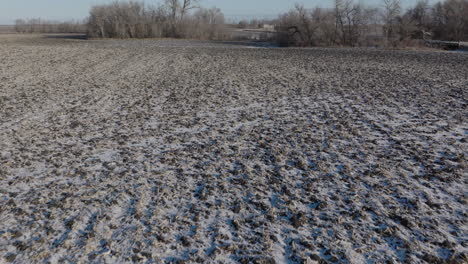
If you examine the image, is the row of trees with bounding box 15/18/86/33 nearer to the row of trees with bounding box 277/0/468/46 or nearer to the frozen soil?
the row of trees with bounding box 277/0/468/46

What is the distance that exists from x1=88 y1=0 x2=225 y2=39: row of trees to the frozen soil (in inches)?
1273

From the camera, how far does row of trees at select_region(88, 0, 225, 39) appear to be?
38938 mm

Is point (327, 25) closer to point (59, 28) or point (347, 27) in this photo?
point (347, 27)

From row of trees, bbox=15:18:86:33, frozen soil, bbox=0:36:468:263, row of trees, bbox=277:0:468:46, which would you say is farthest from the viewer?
row of trees, bbox=15:18:86:33

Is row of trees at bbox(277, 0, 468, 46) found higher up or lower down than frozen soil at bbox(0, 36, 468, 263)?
higher up

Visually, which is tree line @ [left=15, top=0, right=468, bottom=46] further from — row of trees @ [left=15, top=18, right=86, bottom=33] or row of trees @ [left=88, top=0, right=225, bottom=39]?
row of trees @ [left=15, top=18, right=86, bottom=33]

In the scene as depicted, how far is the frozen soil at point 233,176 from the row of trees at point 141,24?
32321 millimetres

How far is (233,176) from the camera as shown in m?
4.37

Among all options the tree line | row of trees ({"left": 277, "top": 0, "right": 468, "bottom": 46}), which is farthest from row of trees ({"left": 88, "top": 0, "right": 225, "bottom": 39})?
row of trees ({"left": 277, "top": 0, "right": 468, "bottom": 46})

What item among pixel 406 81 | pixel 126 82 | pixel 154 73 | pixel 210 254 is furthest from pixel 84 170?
pixel 406 81

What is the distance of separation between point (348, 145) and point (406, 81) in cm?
646

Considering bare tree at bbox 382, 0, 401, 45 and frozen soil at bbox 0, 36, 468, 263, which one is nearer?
frozen soil at bbox 0, 36, 468, 263

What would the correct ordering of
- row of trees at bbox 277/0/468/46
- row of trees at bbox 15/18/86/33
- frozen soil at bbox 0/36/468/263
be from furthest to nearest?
row of trees at bbox 15/18/86/33 → row of trees at bbox 277/0/468/46 → frozen soil at bbox 0/36/468/263

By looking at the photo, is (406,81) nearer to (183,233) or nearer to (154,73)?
(154,73)
